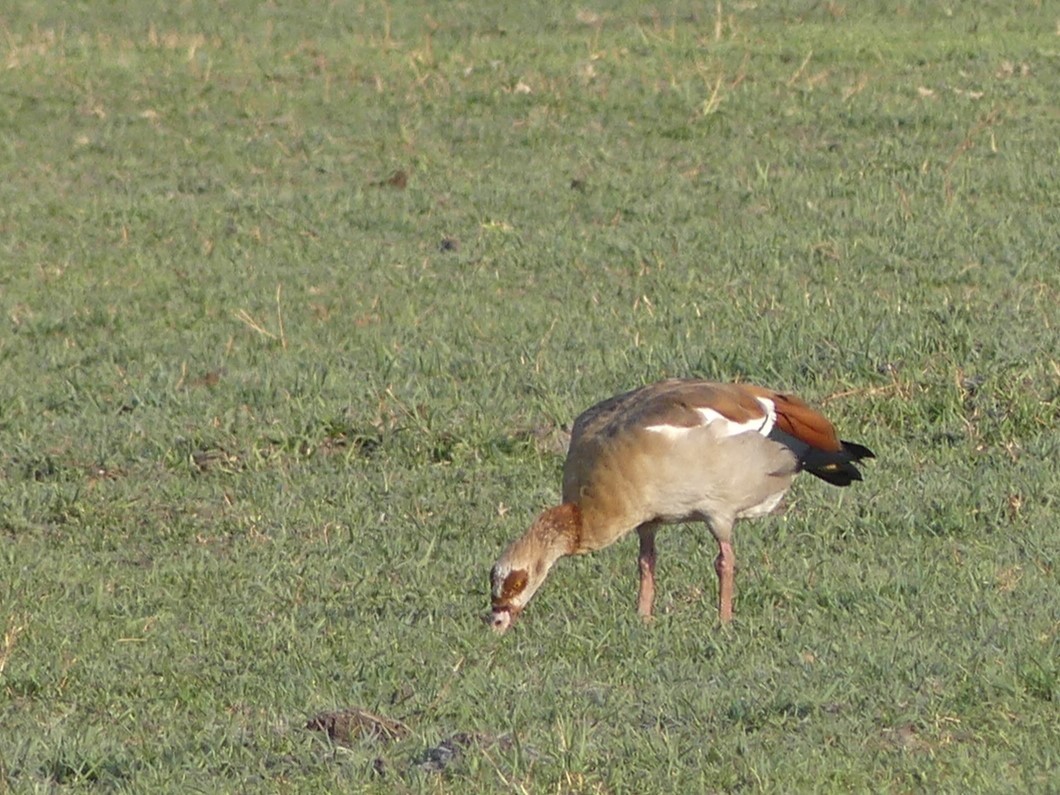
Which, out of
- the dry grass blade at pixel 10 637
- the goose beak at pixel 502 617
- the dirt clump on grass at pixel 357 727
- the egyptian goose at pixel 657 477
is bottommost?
the dry grass blade at pixel 10 637

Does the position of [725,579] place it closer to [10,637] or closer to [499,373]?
[10,637]

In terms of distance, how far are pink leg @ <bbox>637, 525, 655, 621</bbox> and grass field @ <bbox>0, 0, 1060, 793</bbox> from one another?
5.1 inches

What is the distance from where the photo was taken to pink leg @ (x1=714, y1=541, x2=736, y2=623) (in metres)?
6.38

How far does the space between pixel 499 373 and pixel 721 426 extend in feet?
11.8

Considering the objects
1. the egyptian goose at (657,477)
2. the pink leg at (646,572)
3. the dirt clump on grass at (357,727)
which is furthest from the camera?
the pink leg at (646,572)

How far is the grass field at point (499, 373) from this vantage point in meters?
5.36

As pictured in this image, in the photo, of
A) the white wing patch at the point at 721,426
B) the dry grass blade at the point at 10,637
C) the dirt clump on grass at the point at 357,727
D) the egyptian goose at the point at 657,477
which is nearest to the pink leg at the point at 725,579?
the egyptian goose at the point at 657,477

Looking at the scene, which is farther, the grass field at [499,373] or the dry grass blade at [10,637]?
the dry grass blade at [10,637]

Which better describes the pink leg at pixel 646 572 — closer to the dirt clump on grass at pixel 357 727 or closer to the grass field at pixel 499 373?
the grass field at pixel 499 373

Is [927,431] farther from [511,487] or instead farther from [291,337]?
[291,337]

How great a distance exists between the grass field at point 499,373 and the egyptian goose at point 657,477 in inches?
9.1

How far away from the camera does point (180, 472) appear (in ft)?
29.7

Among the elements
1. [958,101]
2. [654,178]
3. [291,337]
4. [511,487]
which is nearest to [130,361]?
[291,337]

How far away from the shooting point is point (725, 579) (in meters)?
6.47
